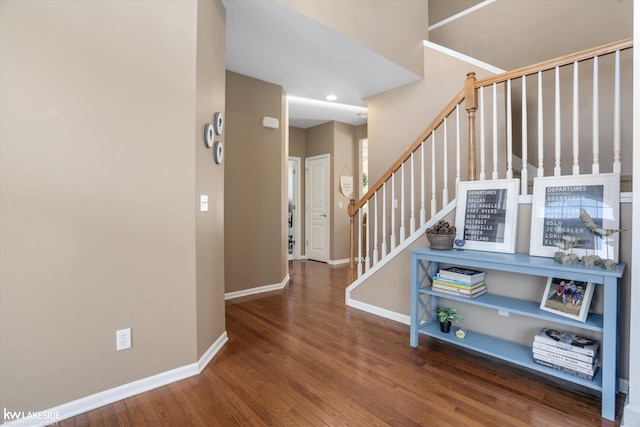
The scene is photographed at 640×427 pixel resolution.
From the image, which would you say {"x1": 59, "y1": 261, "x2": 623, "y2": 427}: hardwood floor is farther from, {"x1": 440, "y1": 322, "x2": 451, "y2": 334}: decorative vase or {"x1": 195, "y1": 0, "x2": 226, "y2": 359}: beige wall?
{"x1": 195, "y1": 0, "x2": 226, "y2": 359}: beige wall

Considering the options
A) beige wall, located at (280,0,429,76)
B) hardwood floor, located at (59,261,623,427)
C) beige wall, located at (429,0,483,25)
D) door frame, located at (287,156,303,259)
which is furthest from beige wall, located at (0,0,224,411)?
door frame, located at (287,156,303,259)

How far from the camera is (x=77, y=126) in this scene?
1.66m

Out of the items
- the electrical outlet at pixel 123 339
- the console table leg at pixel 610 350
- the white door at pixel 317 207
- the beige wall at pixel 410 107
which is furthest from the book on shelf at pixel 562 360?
the white door at pixel 317 207

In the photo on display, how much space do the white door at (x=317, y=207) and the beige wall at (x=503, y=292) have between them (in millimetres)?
2735

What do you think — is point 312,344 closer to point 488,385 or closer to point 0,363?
point 488,385

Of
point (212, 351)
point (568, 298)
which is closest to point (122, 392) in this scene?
point (212, 351)

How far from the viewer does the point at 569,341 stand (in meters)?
1.82

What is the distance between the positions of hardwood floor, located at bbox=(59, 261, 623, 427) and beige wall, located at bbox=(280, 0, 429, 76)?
2730mm

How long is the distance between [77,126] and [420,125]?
10.6 feet

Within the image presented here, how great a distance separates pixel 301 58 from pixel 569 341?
329 centimetres

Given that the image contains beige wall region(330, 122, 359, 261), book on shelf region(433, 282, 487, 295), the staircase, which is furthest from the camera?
beige wall region(330, 122, 359, 261)

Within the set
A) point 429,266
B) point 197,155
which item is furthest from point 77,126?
point 429,266

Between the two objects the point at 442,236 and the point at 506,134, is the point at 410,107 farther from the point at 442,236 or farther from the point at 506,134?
the point at 442,236

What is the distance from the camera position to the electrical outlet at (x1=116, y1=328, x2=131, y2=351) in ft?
5.85
